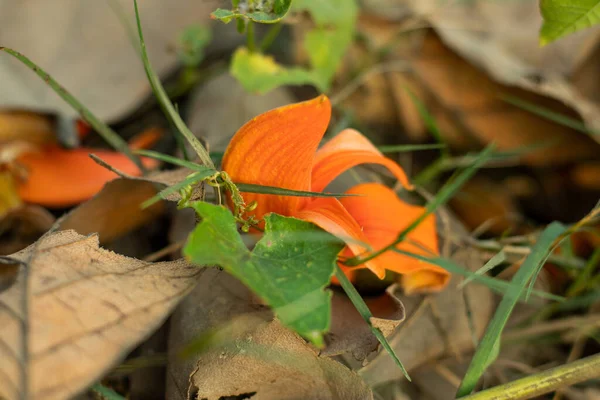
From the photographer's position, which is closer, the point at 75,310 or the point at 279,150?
the point at 75,310

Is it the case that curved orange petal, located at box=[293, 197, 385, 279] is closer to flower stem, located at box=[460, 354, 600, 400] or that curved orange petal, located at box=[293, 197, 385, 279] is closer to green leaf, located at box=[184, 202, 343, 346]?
green leaf, located at box=[184, 202, 343, 346]

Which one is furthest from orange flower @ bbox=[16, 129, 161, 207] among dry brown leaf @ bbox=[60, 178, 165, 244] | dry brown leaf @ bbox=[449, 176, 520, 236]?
dry brown leaf @ bbox=[449, 176, 520, 236]

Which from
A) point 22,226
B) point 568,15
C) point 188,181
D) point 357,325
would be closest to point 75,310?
point 188,181

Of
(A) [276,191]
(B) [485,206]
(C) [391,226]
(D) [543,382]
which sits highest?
(A) [276,191]

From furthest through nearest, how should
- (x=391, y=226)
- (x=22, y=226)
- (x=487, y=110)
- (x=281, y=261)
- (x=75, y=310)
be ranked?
(x=487, y=110), (x=22, y=226), (x=391, y=226), (x=281, y=261), (x=75, y=310)

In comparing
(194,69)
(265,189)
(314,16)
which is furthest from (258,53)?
(265,189)

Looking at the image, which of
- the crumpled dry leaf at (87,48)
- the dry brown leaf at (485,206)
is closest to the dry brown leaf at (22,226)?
the crumpled dry leaf at (87,48)

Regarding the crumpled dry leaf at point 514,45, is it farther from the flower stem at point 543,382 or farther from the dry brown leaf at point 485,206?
the flower stem at point 543,382

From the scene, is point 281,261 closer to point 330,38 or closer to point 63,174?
point 63,174
